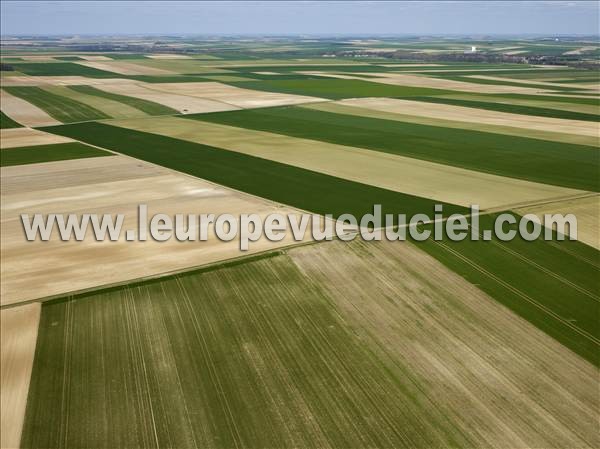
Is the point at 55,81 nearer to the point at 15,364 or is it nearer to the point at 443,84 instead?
the point at 443,84

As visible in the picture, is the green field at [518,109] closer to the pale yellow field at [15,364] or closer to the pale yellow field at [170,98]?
the pale yellow field at [170,98]

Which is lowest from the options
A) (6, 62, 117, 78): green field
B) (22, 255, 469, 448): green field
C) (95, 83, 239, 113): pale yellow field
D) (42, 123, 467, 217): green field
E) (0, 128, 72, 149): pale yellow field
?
(22, 255, 469, 448): green field

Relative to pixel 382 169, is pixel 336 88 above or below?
above

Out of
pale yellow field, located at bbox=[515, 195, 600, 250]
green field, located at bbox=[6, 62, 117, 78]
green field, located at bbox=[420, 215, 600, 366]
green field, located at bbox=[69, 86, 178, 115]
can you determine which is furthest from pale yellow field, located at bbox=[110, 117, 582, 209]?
green field, located at bbox=[6, 62, 117, 78]

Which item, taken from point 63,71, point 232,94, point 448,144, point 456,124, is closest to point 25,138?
point 448,144

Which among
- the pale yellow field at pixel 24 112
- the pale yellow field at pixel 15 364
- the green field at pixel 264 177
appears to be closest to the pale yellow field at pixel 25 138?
the green field at pixel 264 177

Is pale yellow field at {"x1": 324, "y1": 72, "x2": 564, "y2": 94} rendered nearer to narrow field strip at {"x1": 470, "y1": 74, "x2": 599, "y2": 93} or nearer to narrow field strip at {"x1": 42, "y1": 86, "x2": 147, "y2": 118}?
narrow field strip at {"x1": 470, "y1": 74, "x2": 599, "y2": 93}
